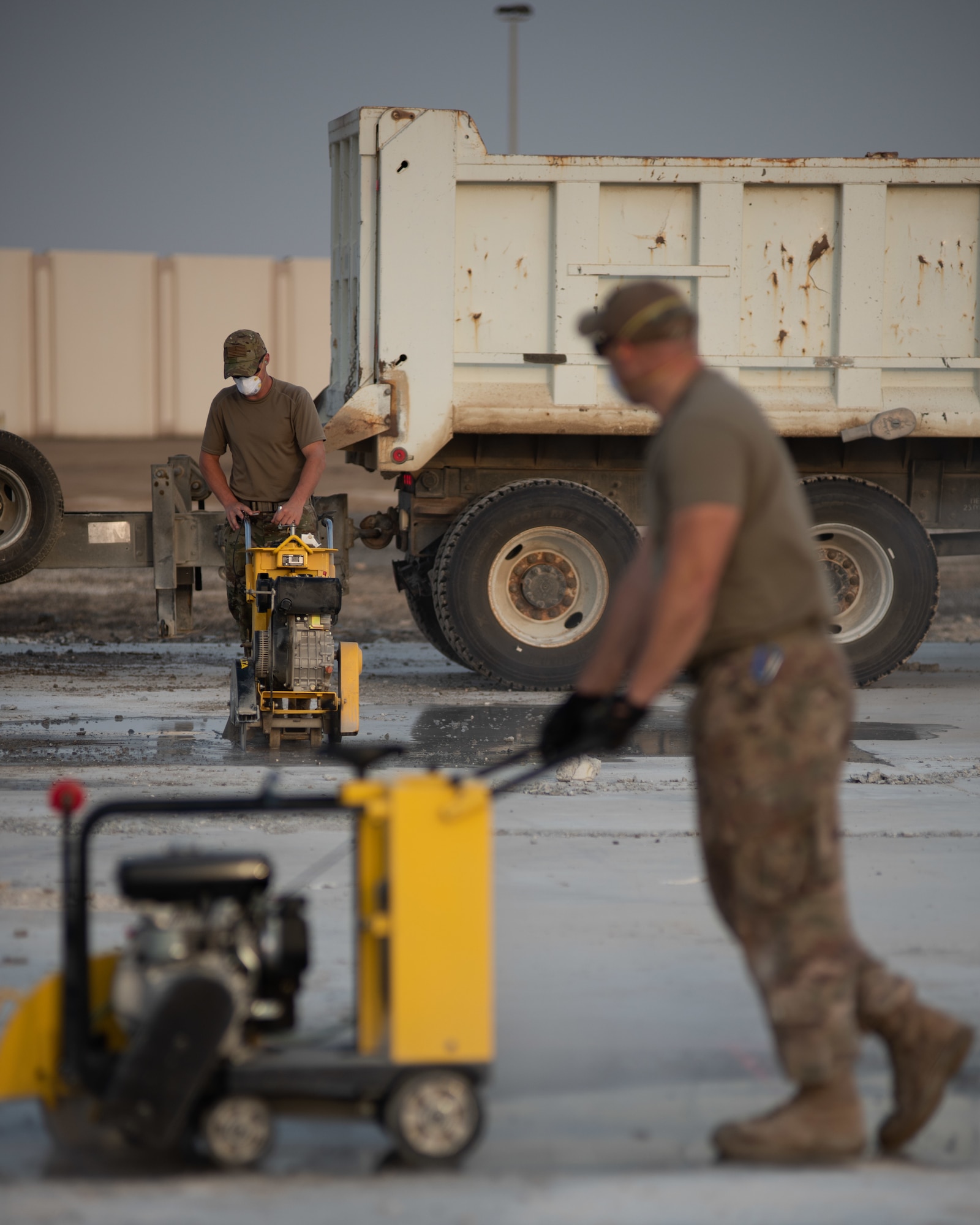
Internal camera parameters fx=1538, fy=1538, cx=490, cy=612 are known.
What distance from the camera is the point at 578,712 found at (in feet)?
9.61

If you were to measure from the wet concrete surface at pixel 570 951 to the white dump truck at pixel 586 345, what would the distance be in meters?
1.16

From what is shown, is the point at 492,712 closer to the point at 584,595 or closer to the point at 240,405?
the point at 584,595

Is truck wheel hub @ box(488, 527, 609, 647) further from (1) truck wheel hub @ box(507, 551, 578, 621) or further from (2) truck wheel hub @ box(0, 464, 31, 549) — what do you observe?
(2) truck wheel hub @ box(0, 464, 31, 549)

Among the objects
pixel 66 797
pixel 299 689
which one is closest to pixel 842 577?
pixel 299 689

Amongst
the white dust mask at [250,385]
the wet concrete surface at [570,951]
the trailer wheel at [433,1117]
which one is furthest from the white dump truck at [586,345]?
the trailer wheel at [433,1117]

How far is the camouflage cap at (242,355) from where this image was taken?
7.43 meters

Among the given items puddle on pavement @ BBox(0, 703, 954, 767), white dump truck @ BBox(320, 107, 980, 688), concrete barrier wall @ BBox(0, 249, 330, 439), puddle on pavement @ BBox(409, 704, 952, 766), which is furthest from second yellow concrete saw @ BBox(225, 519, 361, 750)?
concrete barrier wall @ BBox(0, 249, 330, 439)

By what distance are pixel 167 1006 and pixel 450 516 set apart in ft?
22.9

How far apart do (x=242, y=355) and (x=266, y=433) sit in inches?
16.4

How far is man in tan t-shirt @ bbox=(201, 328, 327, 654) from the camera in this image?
756 cm

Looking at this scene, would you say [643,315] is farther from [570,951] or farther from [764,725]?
[570,951]

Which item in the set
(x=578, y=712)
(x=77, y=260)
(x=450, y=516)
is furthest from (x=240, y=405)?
(x=77, y=260)

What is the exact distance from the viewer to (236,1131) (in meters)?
2.81

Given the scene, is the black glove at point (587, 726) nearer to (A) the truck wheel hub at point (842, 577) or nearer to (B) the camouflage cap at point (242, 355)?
(B) the camouflage cap at point (242, 355)
